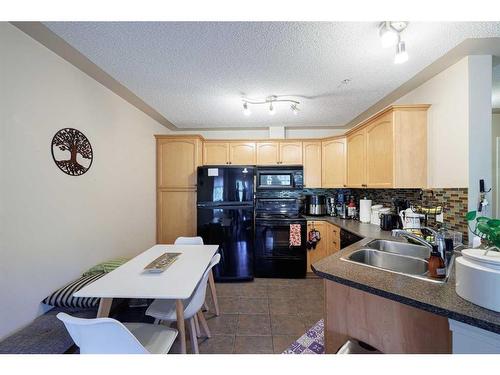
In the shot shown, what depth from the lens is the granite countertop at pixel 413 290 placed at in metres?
0.72

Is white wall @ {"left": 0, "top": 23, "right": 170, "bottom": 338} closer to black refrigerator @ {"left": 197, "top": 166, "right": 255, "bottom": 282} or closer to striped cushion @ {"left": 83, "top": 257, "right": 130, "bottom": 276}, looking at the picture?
striped cushion @ {"left": 83, "top": 257, "right": 130, "bottom": 276}

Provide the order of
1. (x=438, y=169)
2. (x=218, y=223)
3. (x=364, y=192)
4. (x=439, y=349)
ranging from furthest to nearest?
1. (x=364, y=192)
2. (x=218, y=223)
3. (x=438, y=169)
4. (x=439, y=349)

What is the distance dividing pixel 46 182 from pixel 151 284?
1176 mm

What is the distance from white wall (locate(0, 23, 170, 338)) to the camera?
1322mm

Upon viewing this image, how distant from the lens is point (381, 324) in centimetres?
102

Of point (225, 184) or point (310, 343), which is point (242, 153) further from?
point (310, 343)

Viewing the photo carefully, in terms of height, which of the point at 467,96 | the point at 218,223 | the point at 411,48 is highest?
the point at 411,48

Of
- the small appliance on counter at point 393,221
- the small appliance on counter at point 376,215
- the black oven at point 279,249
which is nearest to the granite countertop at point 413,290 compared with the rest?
the small appliance on counter at point 393,221

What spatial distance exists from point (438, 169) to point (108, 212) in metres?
3.30

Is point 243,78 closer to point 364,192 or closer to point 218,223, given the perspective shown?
point 218,223

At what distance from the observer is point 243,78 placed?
1.93 metres

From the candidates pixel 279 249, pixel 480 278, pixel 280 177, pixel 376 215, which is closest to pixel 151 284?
pixel 480 278

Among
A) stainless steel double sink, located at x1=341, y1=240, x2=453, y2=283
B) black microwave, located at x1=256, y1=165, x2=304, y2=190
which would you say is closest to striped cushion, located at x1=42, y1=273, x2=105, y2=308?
stainless steel double sink, located at x1=341, y1=240, x2=453, y2=283
